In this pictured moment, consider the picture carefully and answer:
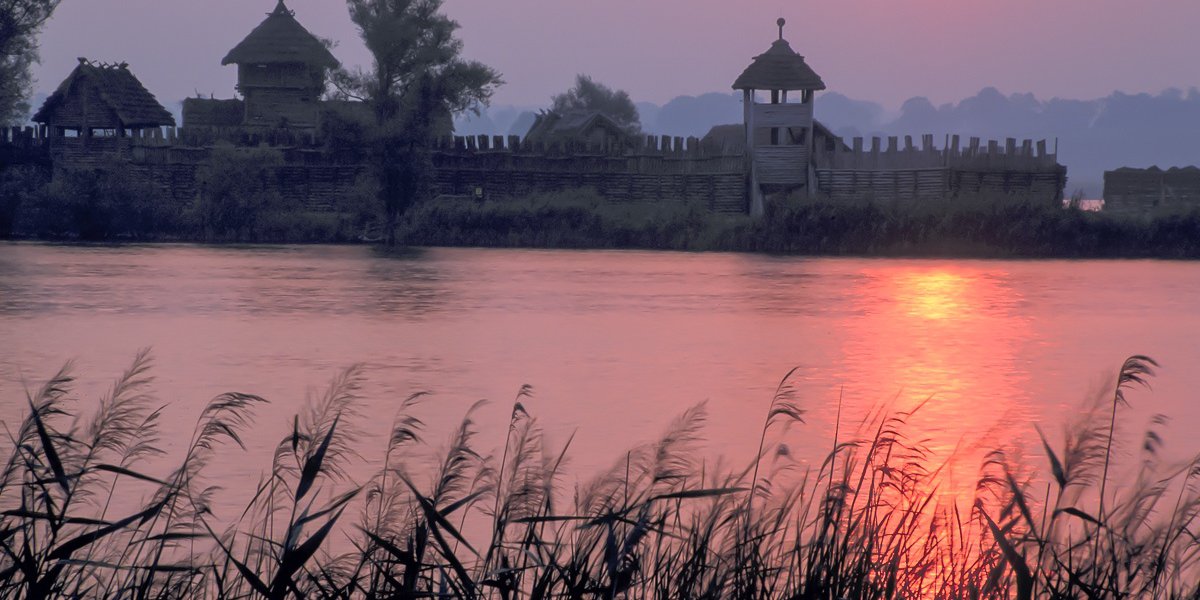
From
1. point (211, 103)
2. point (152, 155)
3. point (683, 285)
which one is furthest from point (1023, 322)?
point (211, 103)

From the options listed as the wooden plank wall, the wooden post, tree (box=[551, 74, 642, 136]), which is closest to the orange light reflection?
the wooden post

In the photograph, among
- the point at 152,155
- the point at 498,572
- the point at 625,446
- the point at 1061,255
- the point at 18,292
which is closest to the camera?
the point at 498,572

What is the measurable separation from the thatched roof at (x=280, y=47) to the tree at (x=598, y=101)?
1607 inches

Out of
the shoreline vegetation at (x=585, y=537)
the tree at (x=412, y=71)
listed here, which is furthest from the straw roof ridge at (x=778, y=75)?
the shoreline vegetation at (x=585, y=537)

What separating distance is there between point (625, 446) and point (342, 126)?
134 feet

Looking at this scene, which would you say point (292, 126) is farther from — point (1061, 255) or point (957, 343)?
point (957, 343)

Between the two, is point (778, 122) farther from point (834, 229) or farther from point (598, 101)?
point (598, 101)

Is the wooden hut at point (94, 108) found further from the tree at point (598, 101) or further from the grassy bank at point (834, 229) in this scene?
the tree at point (598, 101)

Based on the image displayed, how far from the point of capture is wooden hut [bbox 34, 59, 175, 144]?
56.9 m

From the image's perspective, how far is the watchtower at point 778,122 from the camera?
48125 millimetres

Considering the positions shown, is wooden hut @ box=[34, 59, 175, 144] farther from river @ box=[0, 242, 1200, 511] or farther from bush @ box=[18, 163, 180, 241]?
river @ box=[0, 242, 1200, 511]

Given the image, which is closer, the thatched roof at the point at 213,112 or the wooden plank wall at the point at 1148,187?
the wooden plank wall at the point at 1148,187

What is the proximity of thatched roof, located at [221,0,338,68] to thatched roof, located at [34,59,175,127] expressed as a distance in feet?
13.6

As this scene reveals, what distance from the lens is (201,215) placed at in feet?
164
